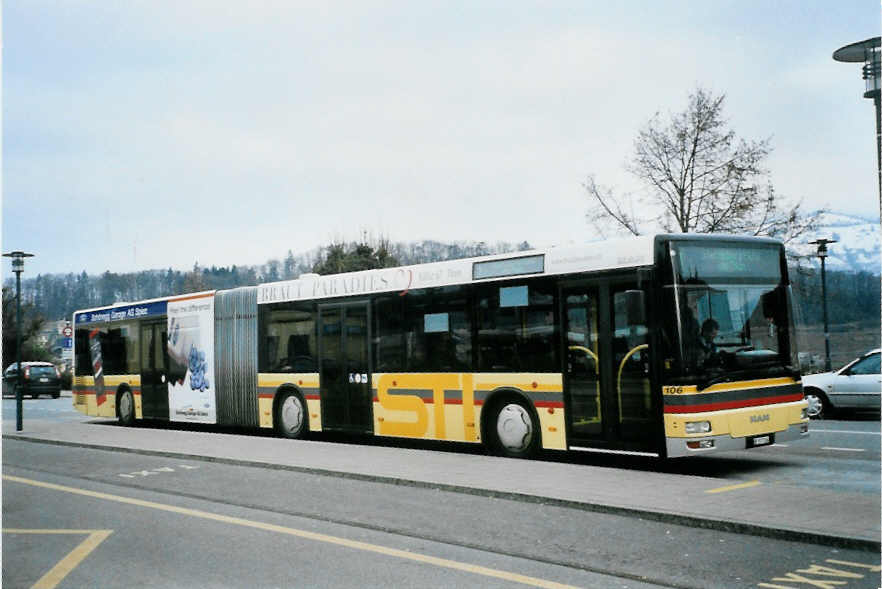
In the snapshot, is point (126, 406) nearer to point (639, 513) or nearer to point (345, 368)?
point (345, 368)

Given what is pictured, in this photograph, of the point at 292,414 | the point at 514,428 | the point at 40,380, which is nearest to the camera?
the point at 514,428

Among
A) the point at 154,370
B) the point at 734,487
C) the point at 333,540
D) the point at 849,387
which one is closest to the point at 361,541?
the point at 333,540

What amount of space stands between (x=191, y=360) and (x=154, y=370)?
1.68 metres

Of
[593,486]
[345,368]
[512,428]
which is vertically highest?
[345,368]

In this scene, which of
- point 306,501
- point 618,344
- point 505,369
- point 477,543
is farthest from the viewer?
point 505,369

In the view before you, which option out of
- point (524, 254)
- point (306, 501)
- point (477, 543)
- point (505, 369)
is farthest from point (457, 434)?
point (477, 543)

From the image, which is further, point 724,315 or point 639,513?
point 724,315

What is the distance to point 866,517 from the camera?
8125mm

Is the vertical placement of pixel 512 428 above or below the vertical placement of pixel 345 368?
below

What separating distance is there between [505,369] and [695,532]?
19.5 feet

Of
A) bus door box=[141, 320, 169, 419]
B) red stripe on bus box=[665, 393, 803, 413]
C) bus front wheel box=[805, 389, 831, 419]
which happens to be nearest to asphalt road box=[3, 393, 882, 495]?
red stripe on bus box=[665, 393, 803, 413]

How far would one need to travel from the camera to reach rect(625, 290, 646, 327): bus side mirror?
11461 millimetres

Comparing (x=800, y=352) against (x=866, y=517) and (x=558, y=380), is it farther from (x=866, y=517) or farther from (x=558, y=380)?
(x=866, y=517)

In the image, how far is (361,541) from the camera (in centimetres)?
801
